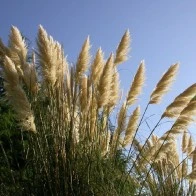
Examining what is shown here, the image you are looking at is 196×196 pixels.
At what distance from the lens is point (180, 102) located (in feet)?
12.7

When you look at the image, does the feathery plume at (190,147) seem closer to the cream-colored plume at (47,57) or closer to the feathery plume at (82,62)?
the feathery plume at (82,62)

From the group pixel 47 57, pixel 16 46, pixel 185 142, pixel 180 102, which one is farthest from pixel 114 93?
pixel 185 142

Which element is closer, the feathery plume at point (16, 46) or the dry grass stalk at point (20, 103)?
the dry grass stalk at point (20, 103)

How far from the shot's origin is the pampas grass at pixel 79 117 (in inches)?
133

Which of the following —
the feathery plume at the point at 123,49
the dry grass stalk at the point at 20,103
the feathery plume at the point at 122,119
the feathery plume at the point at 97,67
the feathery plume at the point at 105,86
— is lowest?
the dry grass stalk at the point at 20,103

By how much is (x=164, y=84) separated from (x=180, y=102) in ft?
0.85

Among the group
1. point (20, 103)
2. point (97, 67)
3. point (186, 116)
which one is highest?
point (97, 67)

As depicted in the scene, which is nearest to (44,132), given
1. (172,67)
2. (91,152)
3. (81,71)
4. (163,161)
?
(91,152)

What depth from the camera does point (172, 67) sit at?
406 centimetres

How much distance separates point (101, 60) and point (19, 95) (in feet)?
3.19

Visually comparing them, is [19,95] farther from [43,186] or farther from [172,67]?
[172,67]

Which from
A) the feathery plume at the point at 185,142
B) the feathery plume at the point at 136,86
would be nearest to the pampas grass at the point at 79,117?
the feathery plume at the point at 136,86

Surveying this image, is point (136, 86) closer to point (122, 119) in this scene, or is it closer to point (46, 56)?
point (122, 119)

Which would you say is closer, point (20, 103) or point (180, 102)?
point (20, 103)
